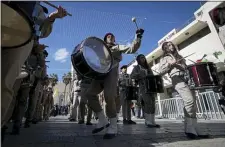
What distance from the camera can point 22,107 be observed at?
434 centimetres

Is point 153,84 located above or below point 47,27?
below

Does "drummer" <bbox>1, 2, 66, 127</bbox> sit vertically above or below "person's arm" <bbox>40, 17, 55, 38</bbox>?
below

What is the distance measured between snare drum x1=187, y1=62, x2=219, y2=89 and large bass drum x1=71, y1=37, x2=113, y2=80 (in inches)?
63.5

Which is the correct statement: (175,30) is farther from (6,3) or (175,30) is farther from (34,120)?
(6,3)

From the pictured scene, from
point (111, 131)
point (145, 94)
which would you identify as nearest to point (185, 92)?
point (111, 131)

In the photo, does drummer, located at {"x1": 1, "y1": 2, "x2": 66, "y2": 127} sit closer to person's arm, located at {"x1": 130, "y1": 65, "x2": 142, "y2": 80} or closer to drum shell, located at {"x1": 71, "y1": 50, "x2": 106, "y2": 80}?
drum shell, located at {"x1": 71, "y1": 50, "x2": 106, "y2": 80}

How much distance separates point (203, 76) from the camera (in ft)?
13.0

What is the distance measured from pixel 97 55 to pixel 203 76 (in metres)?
2.08

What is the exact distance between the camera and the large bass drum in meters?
3.64

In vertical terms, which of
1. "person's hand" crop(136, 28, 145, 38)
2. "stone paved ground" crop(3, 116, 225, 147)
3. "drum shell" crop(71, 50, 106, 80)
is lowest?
"stone paved ground" crop(3, 116, 225, 147)

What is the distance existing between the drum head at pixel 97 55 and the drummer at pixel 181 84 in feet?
3.92

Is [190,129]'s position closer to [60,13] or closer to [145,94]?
[145,94]

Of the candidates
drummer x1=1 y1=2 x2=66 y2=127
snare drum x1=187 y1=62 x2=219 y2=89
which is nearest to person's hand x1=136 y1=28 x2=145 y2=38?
snare drum x1=187 y1=62 x2=219 y2=89

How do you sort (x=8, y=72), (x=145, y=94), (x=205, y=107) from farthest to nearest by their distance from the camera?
(x=205, y=107) → (x=145, y=94) → (x=8, y=72)
